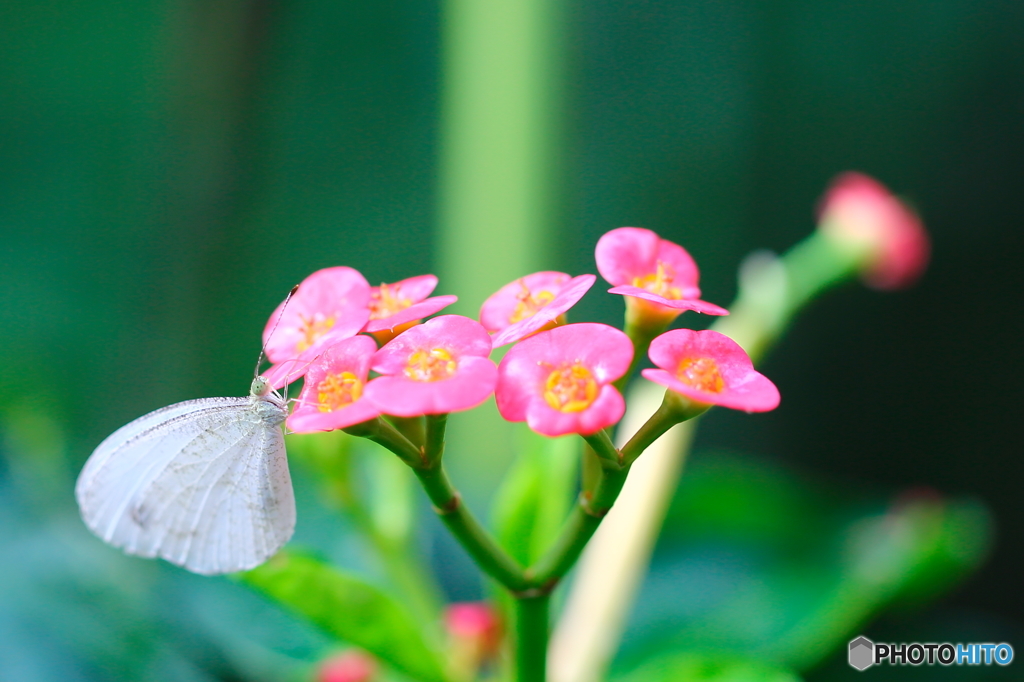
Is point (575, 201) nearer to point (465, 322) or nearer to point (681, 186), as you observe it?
point (681, 186)

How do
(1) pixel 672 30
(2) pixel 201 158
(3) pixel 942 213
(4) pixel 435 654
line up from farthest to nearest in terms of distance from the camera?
(2) pixel 201 158
(1) pixel 672 30
(3) pixel 942 213
(4) pixel 435 654

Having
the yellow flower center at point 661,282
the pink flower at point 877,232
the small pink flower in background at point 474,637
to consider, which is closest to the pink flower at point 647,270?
the yellow flower center at point 661,282

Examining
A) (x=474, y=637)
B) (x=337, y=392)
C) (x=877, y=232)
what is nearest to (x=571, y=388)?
(x=337, y=392)

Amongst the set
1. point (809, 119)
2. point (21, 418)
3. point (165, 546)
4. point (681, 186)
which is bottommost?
point (21, 418)

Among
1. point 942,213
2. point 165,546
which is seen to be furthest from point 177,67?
point 942,213

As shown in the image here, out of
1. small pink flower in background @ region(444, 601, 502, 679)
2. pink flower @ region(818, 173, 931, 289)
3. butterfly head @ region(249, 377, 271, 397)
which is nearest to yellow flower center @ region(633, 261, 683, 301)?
butterfly head @ region(249, 377, 271, 397)

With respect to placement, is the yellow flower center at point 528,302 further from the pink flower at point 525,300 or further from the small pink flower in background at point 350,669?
the small pink flower in background at point 350,669

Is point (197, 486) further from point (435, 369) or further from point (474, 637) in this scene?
point (474, 637)
